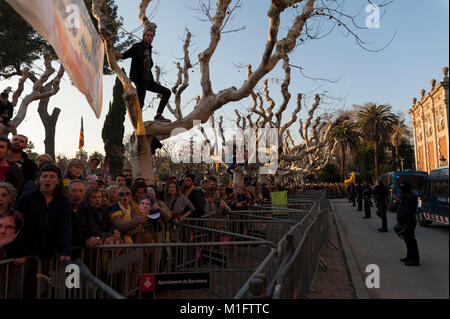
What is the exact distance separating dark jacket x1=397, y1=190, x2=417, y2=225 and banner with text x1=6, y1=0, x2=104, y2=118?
9.69 feet

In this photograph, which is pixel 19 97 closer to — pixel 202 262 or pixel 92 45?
pixel 92 45

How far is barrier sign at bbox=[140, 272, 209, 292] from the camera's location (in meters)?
3.13

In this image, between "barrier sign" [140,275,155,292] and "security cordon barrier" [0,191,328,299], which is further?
"barrier sign" [140,275,155,292]

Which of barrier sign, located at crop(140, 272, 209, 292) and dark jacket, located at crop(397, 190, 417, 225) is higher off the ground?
dark jacket, located at crop(397, 190, 417, 225)

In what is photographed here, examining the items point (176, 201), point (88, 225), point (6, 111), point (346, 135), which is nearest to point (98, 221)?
point (88, 225)

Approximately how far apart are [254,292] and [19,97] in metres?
17.0

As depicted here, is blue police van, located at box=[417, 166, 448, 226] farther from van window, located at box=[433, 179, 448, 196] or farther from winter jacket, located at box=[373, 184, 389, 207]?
winter jacket, located at box=[373, 184, 389, 207]

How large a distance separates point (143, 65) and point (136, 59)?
0.19 meters

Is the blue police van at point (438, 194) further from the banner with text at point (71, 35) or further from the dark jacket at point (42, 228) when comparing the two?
the dark jacket at point (42, 228)

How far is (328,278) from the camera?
644cm

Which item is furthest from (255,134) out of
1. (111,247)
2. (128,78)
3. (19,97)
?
(111,247)

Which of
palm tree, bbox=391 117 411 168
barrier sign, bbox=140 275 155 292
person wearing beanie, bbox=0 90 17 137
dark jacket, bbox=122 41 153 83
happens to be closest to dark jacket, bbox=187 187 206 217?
dark jacket, bbox=122 41 153 83

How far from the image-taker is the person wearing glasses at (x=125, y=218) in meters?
4.44

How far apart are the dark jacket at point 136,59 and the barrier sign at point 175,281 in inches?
202
